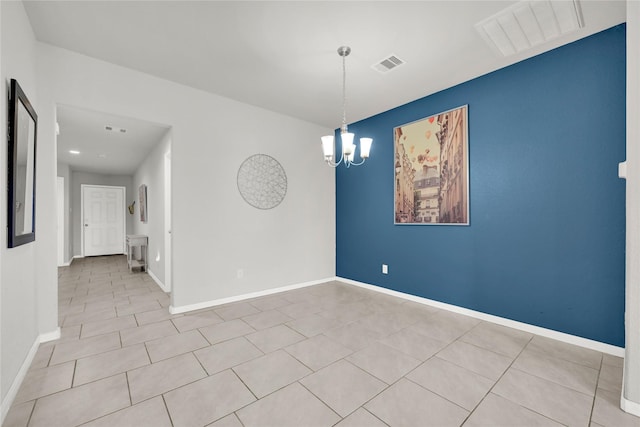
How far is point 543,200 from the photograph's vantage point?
2.56 m

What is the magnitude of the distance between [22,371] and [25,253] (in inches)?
31.7

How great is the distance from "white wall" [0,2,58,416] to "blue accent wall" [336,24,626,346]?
3.02m

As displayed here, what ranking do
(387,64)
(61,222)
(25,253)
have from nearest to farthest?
(25,253) → (387,64) → (61,222)

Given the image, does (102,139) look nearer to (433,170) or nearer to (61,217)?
(61,217)

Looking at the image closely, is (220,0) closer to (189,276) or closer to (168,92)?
(168,92)

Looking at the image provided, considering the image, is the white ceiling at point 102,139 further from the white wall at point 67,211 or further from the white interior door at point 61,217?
the white interior door at point 61,217

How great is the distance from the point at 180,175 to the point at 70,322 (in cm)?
187

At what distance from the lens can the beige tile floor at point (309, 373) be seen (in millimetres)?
1536

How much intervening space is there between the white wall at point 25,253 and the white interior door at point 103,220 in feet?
21.6

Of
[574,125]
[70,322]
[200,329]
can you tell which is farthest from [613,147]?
[70,322]

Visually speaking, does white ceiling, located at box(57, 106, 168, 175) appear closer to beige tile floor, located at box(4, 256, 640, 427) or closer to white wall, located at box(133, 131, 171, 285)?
white wall, located at box(133, 131, 171, 285)

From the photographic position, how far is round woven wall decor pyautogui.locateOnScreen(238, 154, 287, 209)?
12.2ft
